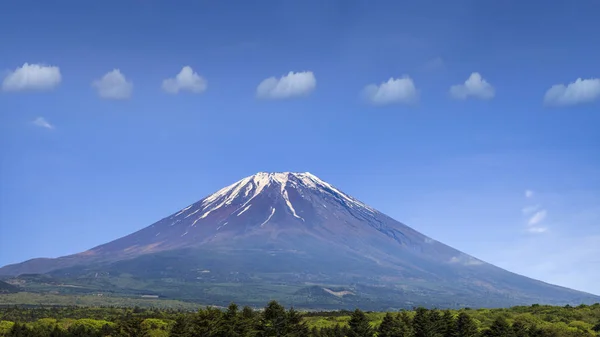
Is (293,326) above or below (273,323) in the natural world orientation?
below

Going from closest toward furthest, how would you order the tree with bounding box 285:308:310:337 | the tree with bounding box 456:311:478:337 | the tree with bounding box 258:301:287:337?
the tree with bounding box 258:301:287:337 → the tree with bounding box 285:308:310:337 → the tree with bounding box 456:311:478:337

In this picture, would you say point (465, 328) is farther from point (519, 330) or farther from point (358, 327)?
point (358, 327)

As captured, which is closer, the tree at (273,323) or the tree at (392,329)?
the tree at (273,323)

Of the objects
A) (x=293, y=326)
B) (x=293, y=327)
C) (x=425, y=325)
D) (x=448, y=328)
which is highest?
(x=425, y=325)

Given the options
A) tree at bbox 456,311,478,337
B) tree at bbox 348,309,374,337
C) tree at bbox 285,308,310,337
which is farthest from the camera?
tree at bbox 456,311,478,337

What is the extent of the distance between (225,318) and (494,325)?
3328cm

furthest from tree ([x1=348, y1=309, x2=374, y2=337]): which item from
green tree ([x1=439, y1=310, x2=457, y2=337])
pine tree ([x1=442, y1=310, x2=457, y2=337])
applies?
pine tree ([x1=442, y1=310, x2=457, y2=337])

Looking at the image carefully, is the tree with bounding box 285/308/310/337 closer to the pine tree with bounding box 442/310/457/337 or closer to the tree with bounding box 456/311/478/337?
the pine tree with bounding box 442/310/457/337

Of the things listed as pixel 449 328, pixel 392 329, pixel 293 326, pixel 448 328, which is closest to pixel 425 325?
pixel 448 328

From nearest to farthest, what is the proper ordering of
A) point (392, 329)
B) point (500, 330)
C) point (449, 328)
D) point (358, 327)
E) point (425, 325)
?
point (500, 330)
point (392, 329)
point (358, 327)
point (425, 325)
point (449, 328)

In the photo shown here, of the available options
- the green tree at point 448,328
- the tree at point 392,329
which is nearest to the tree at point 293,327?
the tree at point 392,329

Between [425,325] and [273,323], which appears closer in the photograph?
[273,323]

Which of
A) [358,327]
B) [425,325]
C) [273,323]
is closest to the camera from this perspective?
[273,323]

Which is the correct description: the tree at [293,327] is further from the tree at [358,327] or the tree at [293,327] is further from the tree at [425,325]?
the tree at [425,325]
